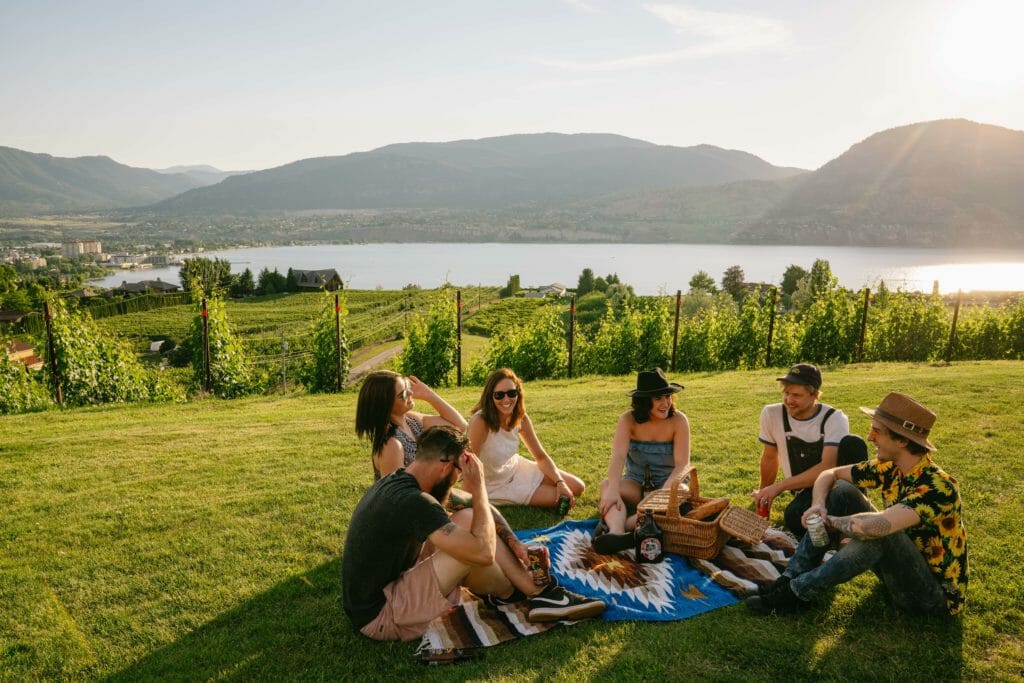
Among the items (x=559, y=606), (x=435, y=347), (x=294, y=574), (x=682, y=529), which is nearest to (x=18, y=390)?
(x=435, y=347)

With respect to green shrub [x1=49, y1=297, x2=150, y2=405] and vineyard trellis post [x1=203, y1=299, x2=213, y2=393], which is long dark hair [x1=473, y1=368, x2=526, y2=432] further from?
green shrub [x1=49, y1=297, x2=150, y2=405]

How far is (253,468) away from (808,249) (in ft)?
670

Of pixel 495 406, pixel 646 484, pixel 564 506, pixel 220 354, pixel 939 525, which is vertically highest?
pixel 495 406

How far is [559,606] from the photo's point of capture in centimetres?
382

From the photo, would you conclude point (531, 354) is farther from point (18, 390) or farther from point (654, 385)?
A: point (654, 385)

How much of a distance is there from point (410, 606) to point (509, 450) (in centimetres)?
208

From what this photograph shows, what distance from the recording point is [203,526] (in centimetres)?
537

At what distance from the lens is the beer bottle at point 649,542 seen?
176 inches

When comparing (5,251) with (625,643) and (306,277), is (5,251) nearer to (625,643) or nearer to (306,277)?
(306,277)

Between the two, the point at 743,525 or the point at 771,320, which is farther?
the point at 771,320

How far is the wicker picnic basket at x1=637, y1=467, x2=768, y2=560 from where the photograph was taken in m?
4.37

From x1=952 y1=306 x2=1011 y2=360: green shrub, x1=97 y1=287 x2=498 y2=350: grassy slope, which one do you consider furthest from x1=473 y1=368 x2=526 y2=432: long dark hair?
x1=97 y1=287 x2=498 y2=350: grassy slope

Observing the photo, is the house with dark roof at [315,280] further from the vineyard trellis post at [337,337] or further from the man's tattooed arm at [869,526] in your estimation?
the man's tattooed arm at [869,526]

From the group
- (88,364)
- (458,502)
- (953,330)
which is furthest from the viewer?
(953,330)
